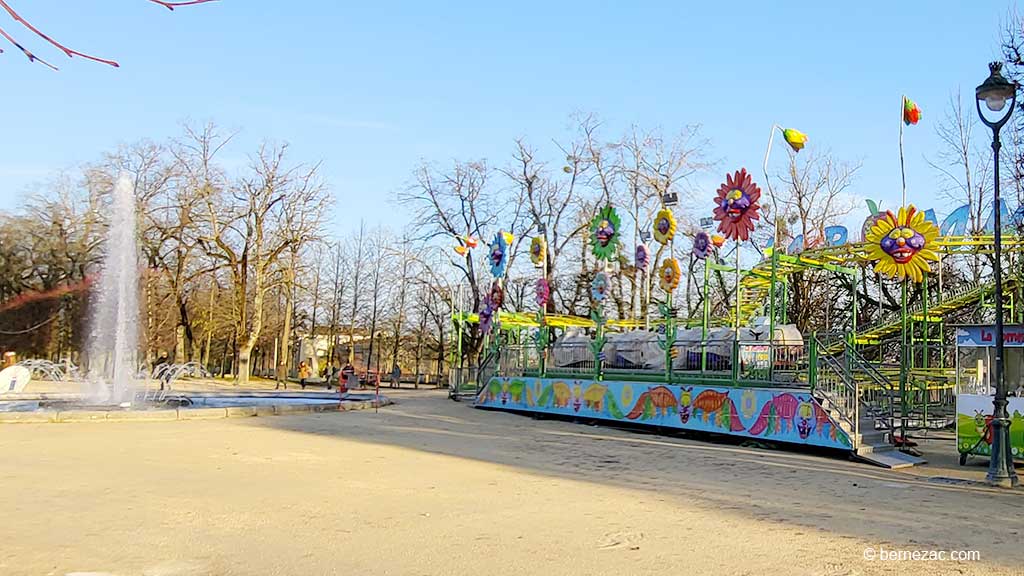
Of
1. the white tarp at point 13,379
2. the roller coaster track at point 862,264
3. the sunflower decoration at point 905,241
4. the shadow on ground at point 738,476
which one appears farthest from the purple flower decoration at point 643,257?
the white tarp at point 13,379

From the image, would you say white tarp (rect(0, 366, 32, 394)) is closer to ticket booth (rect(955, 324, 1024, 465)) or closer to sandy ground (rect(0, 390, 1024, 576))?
sandy ground (rect(0, 390, 1024, 576))

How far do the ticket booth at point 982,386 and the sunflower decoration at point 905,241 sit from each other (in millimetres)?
2193

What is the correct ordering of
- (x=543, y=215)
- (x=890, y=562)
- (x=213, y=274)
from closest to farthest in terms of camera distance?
(x=890, y=562) → (x=543, y=215) → (x=213, y=274)

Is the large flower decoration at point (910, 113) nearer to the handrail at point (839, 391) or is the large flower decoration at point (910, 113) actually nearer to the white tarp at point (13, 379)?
the handrail at point (839, 391)

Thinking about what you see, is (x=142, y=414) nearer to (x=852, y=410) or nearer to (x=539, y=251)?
(x=539, y=251)

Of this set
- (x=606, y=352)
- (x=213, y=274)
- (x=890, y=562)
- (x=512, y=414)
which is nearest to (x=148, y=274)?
(x=213, y=274)

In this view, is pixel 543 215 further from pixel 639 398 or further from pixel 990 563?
pixel 990 563

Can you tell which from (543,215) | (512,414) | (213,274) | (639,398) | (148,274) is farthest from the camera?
(213,274)

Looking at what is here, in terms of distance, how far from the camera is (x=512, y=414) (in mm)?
25906

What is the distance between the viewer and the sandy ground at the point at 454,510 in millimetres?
7203

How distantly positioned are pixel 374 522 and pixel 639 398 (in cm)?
1403

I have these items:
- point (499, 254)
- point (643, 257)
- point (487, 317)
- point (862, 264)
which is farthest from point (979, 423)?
point (487, 317)

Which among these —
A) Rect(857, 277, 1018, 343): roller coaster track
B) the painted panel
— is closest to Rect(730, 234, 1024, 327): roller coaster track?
Rect(857, 277, 1018, 343): roller coaster track

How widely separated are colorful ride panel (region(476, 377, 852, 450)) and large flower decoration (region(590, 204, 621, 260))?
3.96 meters
